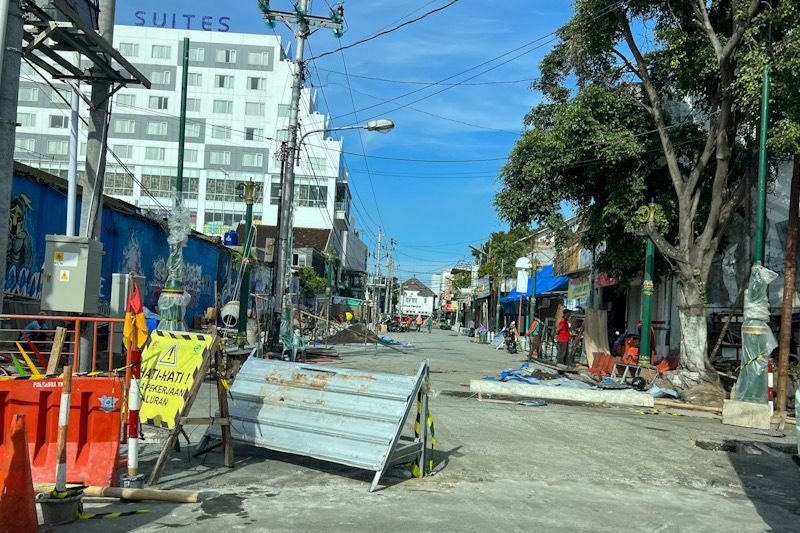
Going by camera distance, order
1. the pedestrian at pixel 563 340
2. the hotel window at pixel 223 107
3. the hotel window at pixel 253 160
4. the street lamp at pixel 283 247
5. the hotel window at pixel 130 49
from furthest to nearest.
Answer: the hotel window at pixel 223 107 → the hotel window at pixel 253 160 → the hotel window at pixel 130 49 → the pedestrian at pixel 563 340 → the street lamp at pixel 283 247

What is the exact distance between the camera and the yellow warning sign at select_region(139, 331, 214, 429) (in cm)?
689

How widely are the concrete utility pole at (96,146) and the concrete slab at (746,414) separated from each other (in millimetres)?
→ 11282

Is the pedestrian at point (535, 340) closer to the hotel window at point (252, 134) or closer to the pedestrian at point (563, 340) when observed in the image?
the pedestrian at point (563, 340)

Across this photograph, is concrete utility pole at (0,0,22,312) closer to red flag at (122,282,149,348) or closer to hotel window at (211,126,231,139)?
red flag at (122,282,149,348)

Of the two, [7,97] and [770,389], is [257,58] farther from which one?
[7,97]

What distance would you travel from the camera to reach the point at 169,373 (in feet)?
23.3

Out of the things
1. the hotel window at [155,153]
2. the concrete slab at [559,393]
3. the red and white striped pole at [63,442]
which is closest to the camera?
the red and white striped pole at [63,442]

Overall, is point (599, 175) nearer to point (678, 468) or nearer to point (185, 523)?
point (678, 468)

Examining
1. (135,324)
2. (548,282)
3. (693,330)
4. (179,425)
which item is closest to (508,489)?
(179,425)

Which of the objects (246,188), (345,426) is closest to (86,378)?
(345,426)

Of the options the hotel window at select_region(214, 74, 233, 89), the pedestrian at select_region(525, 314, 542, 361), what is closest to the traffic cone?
the pedestrian at select_region(525, 314, 542, 361)

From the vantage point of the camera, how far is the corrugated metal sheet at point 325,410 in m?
6.89

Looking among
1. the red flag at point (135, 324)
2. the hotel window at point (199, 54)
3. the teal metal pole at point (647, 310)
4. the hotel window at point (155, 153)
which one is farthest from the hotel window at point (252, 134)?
the red flag at point (135, 324)

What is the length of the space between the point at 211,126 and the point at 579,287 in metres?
61.9
